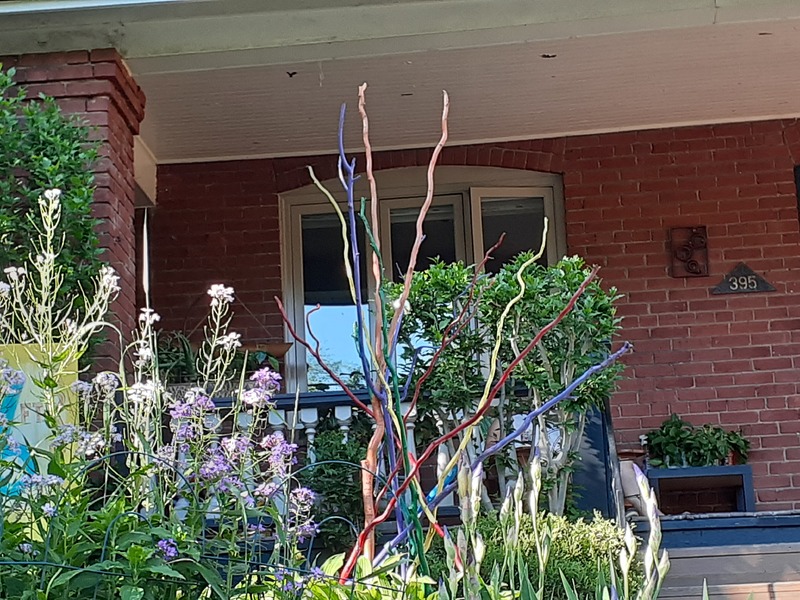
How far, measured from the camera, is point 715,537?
4707mm

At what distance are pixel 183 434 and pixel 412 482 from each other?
77 cm

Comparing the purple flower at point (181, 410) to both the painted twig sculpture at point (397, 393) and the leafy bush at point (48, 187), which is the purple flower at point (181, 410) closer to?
the painted twig sculpture at point (397, 393)

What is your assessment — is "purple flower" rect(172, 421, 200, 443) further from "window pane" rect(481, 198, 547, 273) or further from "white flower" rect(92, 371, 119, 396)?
"window pane" rect(481, 198, 547, 273)

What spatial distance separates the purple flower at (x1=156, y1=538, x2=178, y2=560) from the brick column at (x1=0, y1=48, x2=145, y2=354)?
2.29 m

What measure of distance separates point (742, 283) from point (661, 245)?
0.55 m

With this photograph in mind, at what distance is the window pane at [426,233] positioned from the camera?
6754 millimetres

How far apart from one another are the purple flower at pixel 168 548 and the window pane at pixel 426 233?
4511mm

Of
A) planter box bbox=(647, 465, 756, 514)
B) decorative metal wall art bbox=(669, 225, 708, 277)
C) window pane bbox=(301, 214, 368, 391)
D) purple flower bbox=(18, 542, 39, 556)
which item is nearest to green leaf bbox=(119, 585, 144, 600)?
purple flower bbox=(18, 542, 39, 556)

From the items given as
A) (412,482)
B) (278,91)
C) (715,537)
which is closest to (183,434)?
(412,482)

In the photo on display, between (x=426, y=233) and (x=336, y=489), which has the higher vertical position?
(x=426, y=233)

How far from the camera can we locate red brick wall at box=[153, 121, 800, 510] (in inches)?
246

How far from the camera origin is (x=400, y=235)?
6.79m

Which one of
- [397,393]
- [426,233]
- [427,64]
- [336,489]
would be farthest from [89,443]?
[426,233]

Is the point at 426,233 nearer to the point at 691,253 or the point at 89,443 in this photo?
the point at 691,253
